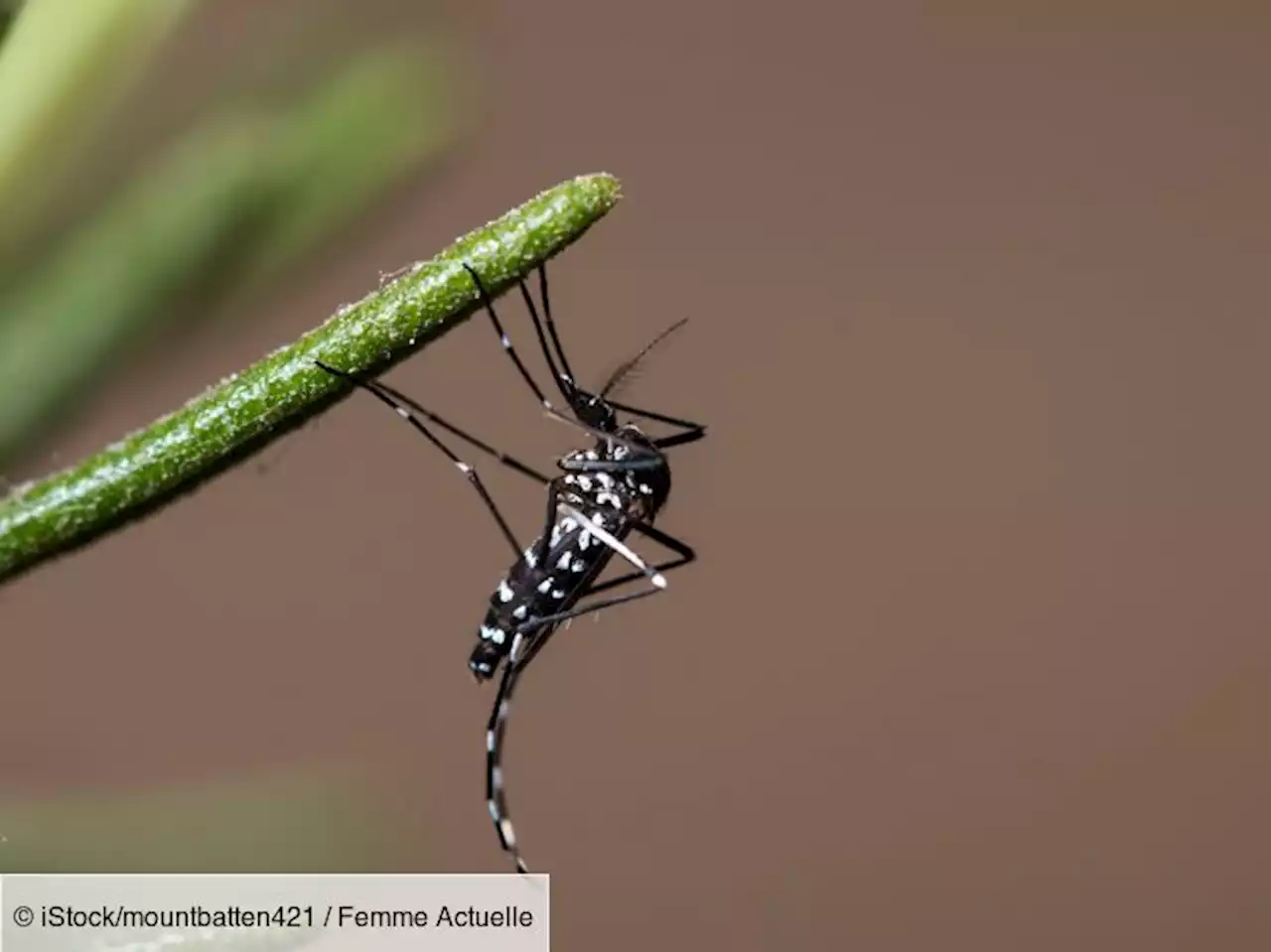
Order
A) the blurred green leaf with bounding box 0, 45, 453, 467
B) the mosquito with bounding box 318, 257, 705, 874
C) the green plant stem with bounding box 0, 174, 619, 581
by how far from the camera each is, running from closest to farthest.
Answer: the green plant stem with bounding box 0, 174, 619, 581 → the blurred green leaf with bounding box 0, 45, 453, 467 → the mosquito with bounding box 318, 257, 705, 874

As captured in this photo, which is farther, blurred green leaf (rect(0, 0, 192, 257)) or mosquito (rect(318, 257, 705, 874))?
mosquito (rect(318, 257, 705, 874))

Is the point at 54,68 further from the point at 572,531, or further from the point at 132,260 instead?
the point at 572,531

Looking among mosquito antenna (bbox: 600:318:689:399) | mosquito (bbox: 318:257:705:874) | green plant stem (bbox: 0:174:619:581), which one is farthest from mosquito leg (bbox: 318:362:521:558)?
green plant stem (bbox: 0:174:619:581)

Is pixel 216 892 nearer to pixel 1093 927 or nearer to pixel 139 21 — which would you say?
pixel 139 21

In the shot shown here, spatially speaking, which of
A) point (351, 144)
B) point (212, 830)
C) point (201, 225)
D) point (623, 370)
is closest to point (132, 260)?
point (201, 225)

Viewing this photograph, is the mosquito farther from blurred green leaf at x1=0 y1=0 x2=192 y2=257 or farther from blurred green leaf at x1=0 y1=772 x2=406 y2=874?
blurred green leaf at x1=0 y1=0 x2=192 y2=257

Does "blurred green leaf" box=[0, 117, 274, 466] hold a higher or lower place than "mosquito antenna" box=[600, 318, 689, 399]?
lower
